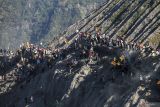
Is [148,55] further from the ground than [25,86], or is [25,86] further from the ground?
[148,55]

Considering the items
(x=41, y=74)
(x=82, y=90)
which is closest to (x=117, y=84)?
(x=82, y=90)

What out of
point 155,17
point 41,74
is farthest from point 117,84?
point 155,17

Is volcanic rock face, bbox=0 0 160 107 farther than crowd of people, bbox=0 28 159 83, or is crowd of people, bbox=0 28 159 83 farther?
crowd of people, bbox=0 28 159 83

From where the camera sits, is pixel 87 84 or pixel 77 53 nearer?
pixel 87 84

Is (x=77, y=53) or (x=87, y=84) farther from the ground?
(x=77, y=53)

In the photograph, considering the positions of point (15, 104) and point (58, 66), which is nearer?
point (58, 66)

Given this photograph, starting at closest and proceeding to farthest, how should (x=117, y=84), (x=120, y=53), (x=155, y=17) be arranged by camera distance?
(x=117, y=84) → (x=120, y=53) → (x=155, y=17)

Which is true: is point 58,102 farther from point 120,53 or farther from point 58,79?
point 120,53

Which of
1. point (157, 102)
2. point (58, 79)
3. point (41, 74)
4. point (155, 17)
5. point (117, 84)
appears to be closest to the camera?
point (157, 102)

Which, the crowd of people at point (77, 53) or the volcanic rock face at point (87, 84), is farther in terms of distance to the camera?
the crowd of people at point (77, 53)
